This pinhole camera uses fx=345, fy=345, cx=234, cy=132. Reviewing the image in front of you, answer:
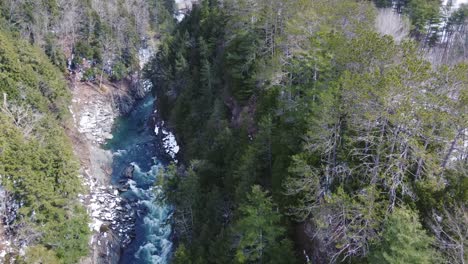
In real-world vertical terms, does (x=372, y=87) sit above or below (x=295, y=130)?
above

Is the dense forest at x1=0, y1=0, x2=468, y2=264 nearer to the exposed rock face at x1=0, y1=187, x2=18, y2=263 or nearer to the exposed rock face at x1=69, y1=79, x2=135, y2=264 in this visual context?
the exposed rock face at x1=0, y1=187, x2=18, y2=263

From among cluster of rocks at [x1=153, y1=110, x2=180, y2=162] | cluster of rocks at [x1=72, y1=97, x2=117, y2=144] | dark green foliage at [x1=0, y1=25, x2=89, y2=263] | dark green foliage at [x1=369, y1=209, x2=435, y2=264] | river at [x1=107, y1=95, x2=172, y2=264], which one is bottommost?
river at [x1=107, y1=95, x2=172, y2=264]

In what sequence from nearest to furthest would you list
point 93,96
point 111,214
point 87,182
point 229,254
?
point 229,254 < point 111,214 < point 87,182 < point 93,96

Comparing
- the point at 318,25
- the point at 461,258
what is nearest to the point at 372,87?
the point at 461,258

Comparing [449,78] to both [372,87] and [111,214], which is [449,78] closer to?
[372,87]

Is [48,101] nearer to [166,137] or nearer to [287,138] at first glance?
[166,137]

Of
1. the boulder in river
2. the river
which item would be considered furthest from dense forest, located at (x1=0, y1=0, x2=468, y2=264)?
the boulder in river
